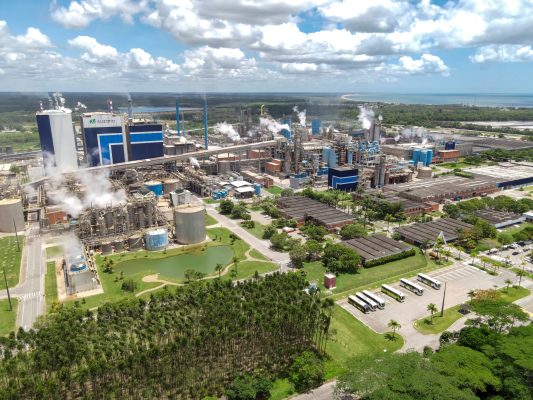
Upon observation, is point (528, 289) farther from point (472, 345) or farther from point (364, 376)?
point (364, 376)

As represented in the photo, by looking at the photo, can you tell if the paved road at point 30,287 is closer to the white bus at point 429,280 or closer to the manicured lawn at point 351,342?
the manicured lawn at point 351,342

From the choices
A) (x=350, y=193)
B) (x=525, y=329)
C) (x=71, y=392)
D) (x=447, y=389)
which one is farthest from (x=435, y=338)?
(x=350, y=193)

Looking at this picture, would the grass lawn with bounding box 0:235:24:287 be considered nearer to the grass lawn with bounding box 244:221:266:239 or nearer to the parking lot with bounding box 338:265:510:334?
the grass lawn with bounding box 244:221:266:239

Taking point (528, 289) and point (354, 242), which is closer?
point (528, 289)

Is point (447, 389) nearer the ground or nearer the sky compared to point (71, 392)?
nearer the sky

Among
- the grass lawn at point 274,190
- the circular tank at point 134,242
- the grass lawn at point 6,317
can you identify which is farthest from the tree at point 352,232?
the grass lawn at point 6,317

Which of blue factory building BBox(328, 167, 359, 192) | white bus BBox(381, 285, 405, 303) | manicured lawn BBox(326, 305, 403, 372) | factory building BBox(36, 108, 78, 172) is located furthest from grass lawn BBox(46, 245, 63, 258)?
blue factory building BBox(328, 167, 359, 192)
